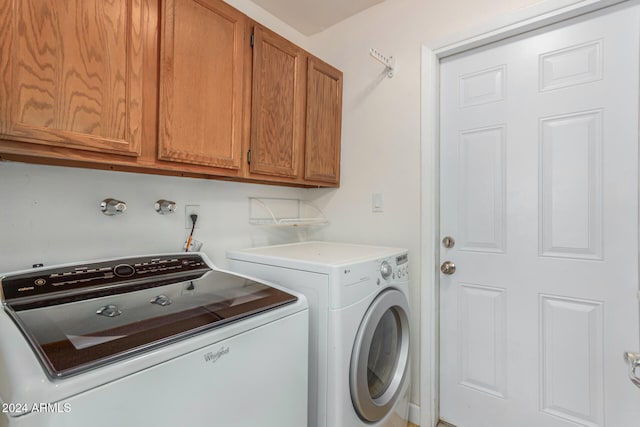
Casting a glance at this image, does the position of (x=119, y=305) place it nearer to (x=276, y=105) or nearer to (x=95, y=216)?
(x=95, y=216)

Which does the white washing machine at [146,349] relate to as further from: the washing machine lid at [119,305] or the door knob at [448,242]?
the door knob at [448,242]

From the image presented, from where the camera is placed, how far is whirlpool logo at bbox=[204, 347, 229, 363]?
0.80m

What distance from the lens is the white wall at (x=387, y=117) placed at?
5.70 feet

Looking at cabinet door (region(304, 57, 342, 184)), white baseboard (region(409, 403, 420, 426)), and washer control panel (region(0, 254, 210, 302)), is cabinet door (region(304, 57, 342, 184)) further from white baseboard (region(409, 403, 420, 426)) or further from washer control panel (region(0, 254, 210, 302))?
white baseboard (region(409, 403, 420, 426))

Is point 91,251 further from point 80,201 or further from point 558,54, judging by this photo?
point 558,54

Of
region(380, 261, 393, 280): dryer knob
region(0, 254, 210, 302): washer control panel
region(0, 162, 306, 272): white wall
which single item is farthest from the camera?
region(380, 261, 393, 280): dryer knob

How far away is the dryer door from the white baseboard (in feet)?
1.11

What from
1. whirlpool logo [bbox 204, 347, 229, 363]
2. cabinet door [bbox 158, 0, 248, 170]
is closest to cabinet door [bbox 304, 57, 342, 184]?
cabinet door [bbox 158, 0, 248, 170]

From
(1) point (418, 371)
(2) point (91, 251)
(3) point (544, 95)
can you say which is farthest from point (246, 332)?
(3) point (544, 95)

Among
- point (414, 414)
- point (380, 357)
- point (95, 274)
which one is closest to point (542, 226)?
point (380, 357)

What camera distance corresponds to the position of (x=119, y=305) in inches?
36.8

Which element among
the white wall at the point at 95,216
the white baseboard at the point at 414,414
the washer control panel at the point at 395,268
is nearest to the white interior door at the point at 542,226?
the white baseboard at the point at 414,414

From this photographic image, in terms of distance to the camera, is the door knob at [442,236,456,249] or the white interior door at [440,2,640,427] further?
the door knob at [442,236,456,249]

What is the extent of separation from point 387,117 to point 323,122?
0.41 meters
